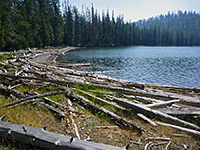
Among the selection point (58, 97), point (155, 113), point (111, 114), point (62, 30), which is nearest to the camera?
point (155, 113)

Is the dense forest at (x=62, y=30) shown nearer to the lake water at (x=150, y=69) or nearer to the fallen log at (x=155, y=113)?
the lake water at (x=150, y=69)

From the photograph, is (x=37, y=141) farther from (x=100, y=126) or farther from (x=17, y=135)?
(x=100, y=126)

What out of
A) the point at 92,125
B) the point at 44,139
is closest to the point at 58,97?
the point at 92,125

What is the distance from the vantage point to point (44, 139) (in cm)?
333

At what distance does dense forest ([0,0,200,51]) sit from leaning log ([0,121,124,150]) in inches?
1098

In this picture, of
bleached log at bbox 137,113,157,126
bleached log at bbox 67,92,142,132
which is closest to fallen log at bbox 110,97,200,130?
bleached log at bbox 137,113,157,126

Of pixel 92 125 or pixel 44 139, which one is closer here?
pixel 44 139

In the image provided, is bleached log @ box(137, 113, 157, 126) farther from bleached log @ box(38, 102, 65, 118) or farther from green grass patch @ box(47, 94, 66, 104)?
green grass patch @ box(47, 94, 66, 104)

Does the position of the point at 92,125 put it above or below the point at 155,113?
below

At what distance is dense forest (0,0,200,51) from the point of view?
30.0 meters

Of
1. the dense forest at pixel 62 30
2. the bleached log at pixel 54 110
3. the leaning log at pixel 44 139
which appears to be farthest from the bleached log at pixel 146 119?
the dense forest at pixel 62 30

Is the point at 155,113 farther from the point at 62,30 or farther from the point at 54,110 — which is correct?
the point at 62,30

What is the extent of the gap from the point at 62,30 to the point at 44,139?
72533mm

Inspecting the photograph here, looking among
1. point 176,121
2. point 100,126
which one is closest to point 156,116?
point 176,121
